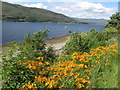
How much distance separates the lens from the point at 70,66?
5.54m

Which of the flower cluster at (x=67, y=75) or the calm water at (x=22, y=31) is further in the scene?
the calm water at (x=22, y=31)

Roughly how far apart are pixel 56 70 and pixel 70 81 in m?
0.74

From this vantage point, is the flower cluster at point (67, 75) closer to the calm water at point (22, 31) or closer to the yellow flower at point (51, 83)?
the yellow flower at point (51, 83)

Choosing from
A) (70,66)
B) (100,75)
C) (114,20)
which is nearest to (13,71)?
(70,66)

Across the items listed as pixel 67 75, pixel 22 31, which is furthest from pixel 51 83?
pixel 22 31

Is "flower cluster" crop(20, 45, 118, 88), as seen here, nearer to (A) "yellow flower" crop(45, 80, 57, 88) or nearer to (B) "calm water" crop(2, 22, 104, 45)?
(A) "yellow flower" crop(45, 80, 57, 88)

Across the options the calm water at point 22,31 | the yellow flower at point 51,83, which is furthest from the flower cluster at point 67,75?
the calm water at point 22,31

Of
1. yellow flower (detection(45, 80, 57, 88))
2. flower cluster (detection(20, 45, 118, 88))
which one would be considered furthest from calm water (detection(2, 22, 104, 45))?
yellow flower (detection(45, 80, 57, 88))

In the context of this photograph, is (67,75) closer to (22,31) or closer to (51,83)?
(51,83)

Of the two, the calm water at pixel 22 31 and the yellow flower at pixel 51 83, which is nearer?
the yellow flower at pixel 51 83

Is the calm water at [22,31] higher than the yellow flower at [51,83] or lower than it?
higher

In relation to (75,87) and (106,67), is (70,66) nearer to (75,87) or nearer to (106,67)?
(75,87)

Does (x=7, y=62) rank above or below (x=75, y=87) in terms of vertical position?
above

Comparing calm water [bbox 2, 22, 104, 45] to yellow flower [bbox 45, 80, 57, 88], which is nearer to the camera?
yellow flower [bbox 45, 80, 57, 88]
